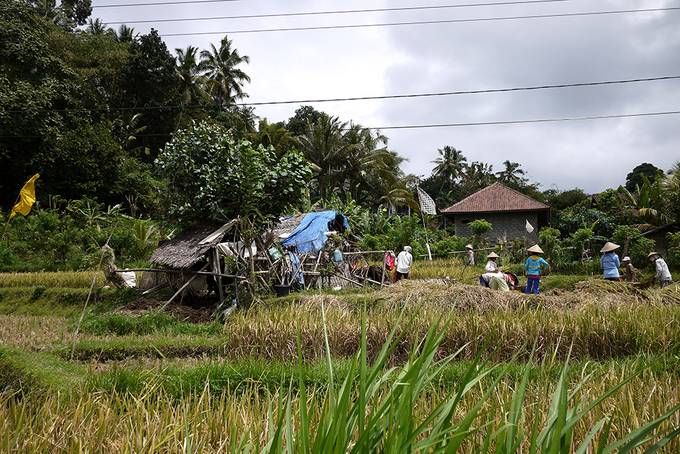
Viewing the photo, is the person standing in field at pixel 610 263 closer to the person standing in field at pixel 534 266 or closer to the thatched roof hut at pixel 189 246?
the person standing in field at pixel 534 266

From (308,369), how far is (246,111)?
1258 inches

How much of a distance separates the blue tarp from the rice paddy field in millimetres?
4823

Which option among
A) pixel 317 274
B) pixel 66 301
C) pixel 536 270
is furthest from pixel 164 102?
pixel 536 270

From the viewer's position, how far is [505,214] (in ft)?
99.4

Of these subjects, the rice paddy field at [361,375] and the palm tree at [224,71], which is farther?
the palm tree at [224,71]

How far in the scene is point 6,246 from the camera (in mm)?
20109

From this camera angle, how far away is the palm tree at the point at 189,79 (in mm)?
31828

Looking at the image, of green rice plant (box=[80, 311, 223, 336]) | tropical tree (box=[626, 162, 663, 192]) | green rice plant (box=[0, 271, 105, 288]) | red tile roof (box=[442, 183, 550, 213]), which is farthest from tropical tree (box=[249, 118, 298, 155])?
tropical tree (box=[626, 162, 663, 192])

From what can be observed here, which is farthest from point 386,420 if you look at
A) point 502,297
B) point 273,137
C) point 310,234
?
point 273,137

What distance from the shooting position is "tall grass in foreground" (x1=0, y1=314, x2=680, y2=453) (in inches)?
48.1

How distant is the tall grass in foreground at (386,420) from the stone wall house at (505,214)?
89.4 feet

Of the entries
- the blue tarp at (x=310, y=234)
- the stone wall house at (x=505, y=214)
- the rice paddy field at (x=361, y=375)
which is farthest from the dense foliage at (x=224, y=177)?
the stone wall house at (x=505, y=214)

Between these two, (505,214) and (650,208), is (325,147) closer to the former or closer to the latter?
(505,214)

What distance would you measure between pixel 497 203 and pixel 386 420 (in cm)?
3070
